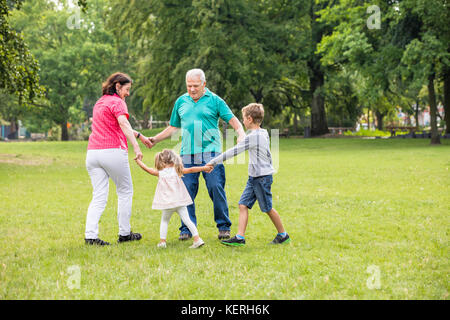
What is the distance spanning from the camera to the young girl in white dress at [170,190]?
19.6 feet

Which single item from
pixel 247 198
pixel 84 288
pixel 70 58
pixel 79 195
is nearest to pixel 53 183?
pixel 79 195

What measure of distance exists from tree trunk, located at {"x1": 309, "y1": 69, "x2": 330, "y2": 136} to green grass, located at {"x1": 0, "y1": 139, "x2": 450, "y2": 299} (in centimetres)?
2821

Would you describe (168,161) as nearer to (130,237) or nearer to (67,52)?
(130,237)

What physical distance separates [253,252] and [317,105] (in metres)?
34.4

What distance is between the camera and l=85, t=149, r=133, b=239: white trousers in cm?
613

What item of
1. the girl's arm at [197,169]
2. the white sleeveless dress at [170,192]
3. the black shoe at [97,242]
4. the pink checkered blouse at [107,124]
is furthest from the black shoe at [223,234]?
the pink checkered blouse at [107,124]

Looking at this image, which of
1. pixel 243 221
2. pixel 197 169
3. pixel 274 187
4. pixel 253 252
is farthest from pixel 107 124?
pixel 274 187

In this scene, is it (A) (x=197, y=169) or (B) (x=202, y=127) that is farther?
(B) (x=202, y=127)

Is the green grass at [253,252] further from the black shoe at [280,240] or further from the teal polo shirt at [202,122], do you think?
the teal polo shirt at [202,122]

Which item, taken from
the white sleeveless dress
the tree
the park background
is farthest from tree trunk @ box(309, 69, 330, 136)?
the white sleeveless dress

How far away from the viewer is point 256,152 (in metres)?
6.13

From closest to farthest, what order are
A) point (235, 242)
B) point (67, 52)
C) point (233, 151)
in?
point (233, 151)
point (235, 242)
point (67, 52)

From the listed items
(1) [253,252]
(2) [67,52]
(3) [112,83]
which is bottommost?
(1) [253,252]
